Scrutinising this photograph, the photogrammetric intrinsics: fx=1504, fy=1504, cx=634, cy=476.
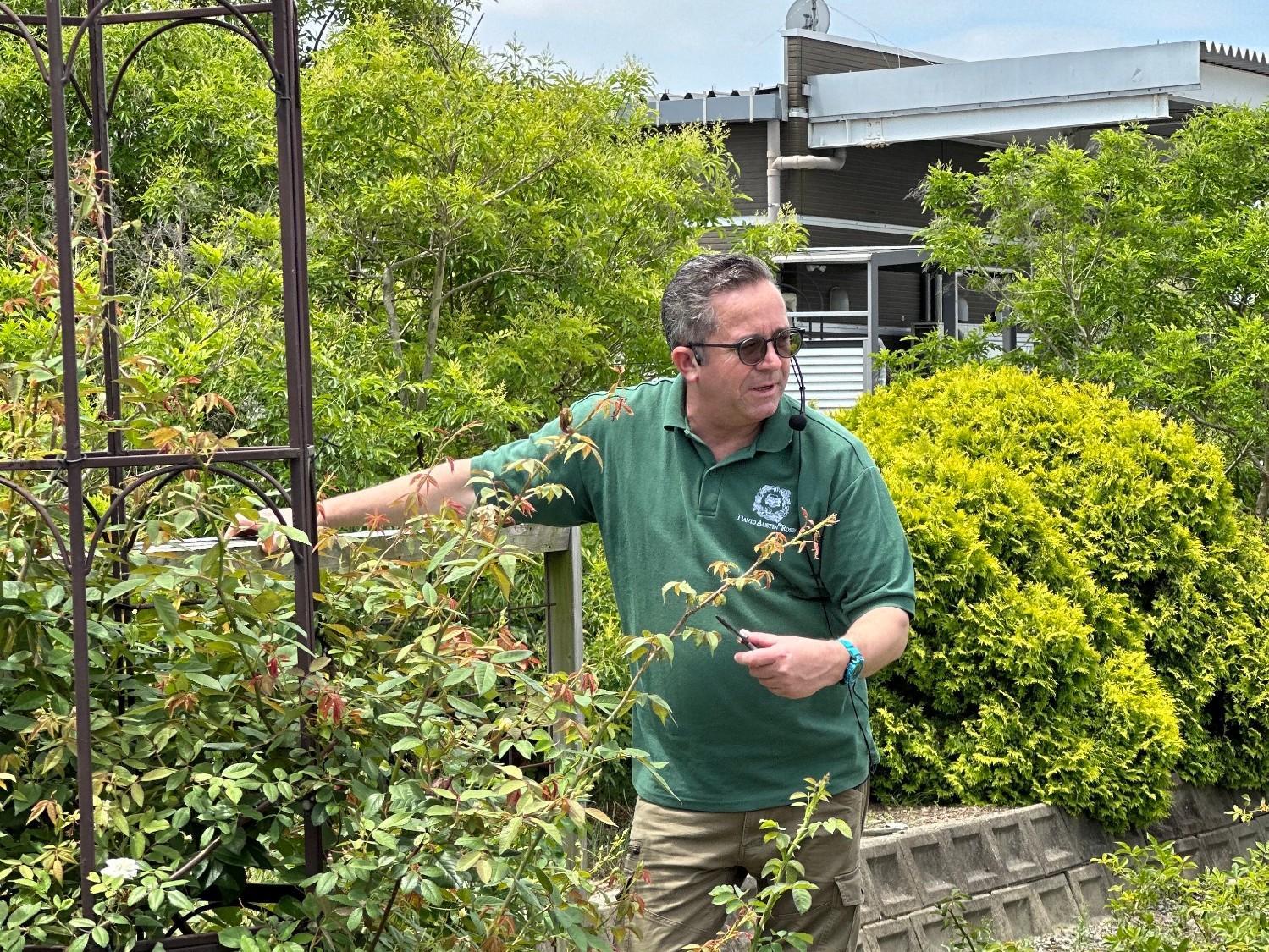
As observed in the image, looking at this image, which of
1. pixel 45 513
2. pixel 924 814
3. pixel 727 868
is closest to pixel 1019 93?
pixel 924 814

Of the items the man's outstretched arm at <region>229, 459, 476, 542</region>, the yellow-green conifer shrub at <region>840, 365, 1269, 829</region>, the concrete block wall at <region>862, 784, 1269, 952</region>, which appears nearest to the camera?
the man's outstretched arm at <region>229, 459, 476, 542</region>

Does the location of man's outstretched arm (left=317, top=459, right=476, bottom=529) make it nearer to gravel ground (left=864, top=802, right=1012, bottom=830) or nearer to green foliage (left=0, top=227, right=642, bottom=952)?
green foliage (left=0, top=227, right=642, bottom=952)

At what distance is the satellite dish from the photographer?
26.1m

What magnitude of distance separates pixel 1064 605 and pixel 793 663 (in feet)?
12.1

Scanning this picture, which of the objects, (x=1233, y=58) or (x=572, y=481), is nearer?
(x=572, y=481)

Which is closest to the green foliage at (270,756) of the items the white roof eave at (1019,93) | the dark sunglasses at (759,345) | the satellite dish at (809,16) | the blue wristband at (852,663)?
the blue wristband at (852,663)

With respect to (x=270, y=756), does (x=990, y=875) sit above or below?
below

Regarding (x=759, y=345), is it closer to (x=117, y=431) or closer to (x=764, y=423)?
(x=764, y=423)

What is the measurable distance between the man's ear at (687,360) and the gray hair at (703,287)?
0.02 m

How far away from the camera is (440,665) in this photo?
2129 millimetres

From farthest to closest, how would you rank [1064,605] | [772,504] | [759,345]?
[1064,605]
[772,504]
[759,345]

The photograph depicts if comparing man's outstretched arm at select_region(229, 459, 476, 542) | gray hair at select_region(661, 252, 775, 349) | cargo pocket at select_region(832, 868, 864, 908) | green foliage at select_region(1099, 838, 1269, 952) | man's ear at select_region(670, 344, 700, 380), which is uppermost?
gray hair at select_region(661, 252, 775, 349)

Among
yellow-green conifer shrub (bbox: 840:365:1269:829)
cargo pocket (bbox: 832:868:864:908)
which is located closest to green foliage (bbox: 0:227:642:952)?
cargo pocket (bbox: 832:868:864:908)

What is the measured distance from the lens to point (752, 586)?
3.00 metres
